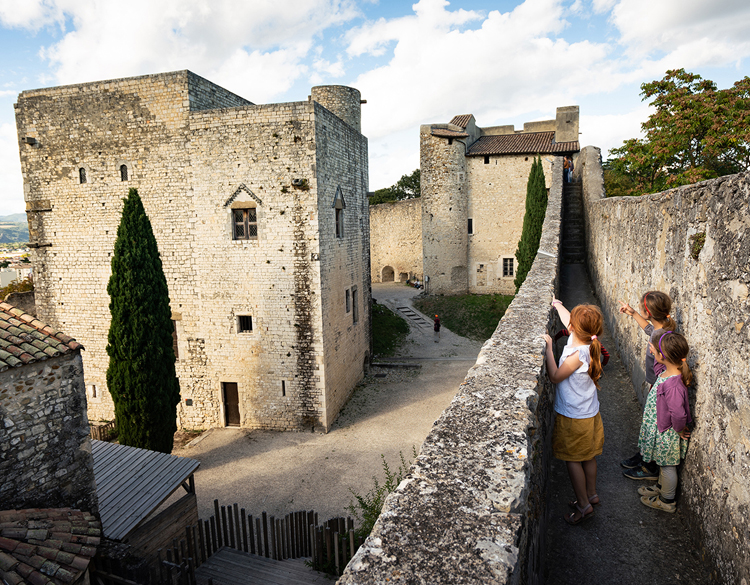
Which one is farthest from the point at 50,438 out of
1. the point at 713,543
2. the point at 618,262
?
the point at 618,262

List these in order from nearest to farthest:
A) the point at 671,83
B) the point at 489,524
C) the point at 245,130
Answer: the point at 489,524
the point at 245,130
the point at 671,83

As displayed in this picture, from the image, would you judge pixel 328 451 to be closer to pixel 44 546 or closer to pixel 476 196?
pixel 44 546

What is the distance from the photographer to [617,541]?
2916 mm

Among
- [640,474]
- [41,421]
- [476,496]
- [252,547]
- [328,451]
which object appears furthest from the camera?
[328,451]

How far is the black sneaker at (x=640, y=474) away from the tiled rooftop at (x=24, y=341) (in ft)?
23.4

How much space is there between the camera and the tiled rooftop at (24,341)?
20.3ft

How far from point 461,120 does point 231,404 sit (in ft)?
67.3

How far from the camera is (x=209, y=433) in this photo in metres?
14.0

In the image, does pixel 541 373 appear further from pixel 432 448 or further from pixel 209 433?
pixel 209 433

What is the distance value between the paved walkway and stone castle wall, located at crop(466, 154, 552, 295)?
941 inches

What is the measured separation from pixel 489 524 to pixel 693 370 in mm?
1977

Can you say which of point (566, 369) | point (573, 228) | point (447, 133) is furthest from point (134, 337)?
point (447, 133)

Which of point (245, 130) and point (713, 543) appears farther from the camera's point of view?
point (245, 130)

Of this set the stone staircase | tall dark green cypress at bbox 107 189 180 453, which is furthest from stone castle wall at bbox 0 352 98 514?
the stone staircase
